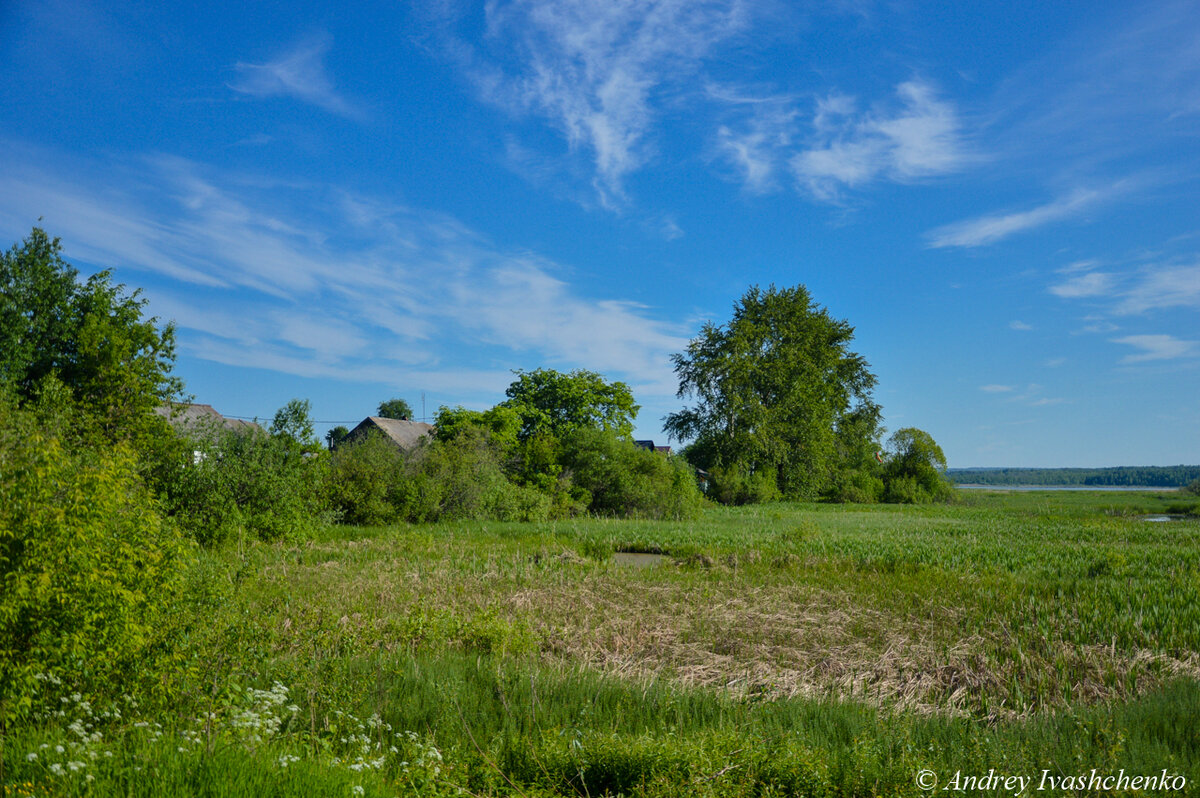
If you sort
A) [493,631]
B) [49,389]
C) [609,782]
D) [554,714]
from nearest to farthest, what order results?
[609,782], [554,714], [493,631], [49,389]

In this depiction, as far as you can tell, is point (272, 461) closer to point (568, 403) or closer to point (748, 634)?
point (748, 634)

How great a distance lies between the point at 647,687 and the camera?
6.56 metres

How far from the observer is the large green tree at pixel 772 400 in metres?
42.9

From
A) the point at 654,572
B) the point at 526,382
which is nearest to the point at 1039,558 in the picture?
the point at 654,572

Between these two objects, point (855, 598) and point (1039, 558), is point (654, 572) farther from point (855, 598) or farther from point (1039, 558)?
point (1039, 558)

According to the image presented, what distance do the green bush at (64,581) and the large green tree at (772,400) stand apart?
38527 mm

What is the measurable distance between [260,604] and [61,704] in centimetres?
504

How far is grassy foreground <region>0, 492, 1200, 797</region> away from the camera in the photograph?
443 cm

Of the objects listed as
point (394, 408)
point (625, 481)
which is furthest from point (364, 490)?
point (394, 408)

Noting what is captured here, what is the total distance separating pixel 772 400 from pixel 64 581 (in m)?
42.6

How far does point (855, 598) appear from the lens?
38.4 feet

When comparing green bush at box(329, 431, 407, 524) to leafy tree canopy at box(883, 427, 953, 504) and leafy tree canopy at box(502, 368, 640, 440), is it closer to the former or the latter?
leafy tree canopy at box(502, 368, 640, 440)

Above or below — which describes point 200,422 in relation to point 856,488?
above

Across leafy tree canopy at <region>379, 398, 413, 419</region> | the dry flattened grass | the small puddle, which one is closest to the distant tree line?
the dry flattened grass
